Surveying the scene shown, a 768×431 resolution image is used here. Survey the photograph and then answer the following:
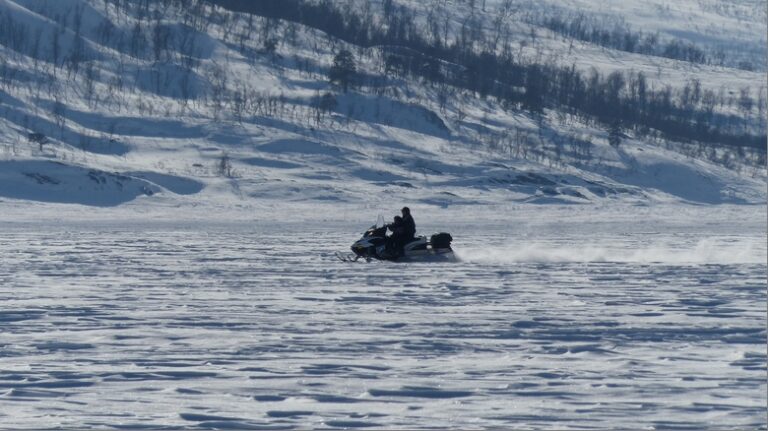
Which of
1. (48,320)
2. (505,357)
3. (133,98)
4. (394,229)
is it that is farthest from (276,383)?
(133,98)

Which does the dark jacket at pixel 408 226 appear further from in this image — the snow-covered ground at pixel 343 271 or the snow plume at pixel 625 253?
the snow plume at pixel 625 253

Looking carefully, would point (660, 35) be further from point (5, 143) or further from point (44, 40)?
point (5, 143)

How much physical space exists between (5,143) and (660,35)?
466 ft

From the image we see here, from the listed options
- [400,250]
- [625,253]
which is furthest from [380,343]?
[625,253]

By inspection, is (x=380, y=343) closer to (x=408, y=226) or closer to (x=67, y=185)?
(x=408, y=226)

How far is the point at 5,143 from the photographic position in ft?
209

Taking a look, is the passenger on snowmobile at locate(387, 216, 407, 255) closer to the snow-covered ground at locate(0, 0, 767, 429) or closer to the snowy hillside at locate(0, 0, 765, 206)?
the snow-covered ground at locate(0, 0, 767, 429)

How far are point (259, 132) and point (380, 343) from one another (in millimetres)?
59851

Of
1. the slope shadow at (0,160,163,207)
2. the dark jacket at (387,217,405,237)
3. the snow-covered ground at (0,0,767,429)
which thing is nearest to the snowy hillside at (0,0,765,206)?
the slope shadow at (0,160,163,207)

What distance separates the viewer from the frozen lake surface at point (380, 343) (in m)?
10.9

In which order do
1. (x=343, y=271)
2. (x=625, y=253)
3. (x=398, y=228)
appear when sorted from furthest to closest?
1. (x=625, y=253)
2. (x=398, y=228)
3. (x=343, y=271)

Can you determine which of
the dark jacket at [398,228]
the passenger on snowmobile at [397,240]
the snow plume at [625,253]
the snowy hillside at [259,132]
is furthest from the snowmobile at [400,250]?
the snowy hillside at [259,132]

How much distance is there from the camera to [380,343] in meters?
14.4

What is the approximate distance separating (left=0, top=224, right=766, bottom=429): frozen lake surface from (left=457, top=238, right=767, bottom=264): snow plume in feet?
1.31
